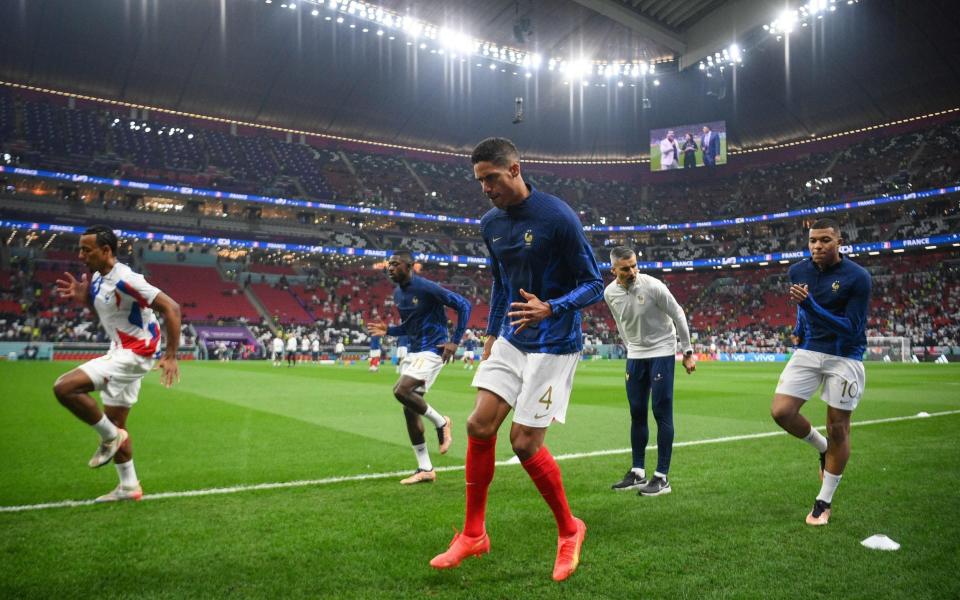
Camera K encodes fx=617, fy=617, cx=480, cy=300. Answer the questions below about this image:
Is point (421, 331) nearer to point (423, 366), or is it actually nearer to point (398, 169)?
point (423, 366)

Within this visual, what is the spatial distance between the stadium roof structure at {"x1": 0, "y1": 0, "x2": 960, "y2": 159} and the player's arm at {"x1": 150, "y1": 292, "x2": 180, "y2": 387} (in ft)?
107

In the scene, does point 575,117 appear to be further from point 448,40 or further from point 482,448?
point 482,448

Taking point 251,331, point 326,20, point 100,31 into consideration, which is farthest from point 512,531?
point 100,31

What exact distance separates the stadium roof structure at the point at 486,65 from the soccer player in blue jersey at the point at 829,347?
32226 mm

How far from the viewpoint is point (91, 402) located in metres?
5.36

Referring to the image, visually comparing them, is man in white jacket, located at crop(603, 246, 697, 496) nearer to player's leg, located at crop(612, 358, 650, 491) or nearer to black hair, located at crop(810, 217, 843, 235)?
player's leg, located at crop(612, 358, 650, 491)

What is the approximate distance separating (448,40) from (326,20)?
28.6 ft

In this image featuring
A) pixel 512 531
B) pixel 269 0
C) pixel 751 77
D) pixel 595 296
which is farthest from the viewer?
pixel 751 77

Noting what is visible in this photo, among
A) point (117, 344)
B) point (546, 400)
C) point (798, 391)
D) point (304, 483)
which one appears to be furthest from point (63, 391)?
point (798, 391)

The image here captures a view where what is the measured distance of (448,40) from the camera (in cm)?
4475

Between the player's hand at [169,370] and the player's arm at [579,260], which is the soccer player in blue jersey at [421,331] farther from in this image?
the player's arm at [579,260]

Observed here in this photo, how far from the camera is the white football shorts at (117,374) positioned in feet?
18.0

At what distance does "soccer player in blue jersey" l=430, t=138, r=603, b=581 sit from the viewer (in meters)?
3.94

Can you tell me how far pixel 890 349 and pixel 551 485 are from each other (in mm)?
43524
